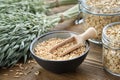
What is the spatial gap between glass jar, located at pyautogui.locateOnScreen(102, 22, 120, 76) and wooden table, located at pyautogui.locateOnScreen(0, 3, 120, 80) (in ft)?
0.08

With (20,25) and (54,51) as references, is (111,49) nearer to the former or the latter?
(54,51)

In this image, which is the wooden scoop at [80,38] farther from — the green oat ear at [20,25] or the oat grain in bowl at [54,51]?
the green oat ear at [20,25]

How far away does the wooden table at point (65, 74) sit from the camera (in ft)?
2.74

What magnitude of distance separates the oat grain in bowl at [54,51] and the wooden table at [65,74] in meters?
0.06

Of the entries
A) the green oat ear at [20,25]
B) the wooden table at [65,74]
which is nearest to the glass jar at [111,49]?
the wooden table at [65,74]

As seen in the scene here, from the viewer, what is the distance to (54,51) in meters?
0.85

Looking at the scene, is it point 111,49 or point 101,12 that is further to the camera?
point 101,12

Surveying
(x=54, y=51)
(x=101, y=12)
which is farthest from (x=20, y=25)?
(x=101, y=12)

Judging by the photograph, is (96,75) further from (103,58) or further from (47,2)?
(47,2)

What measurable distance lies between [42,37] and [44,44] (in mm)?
28

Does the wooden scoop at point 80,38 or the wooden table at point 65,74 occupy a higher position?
the wooden scoop at point 80,38

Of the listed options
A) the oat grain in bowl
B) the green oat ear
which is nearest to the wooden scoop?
the oat grain in bowl

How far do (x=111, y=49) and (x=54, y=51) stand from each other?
0.57 feet

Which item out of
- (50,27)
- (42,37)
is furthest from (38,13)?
(42,37)
